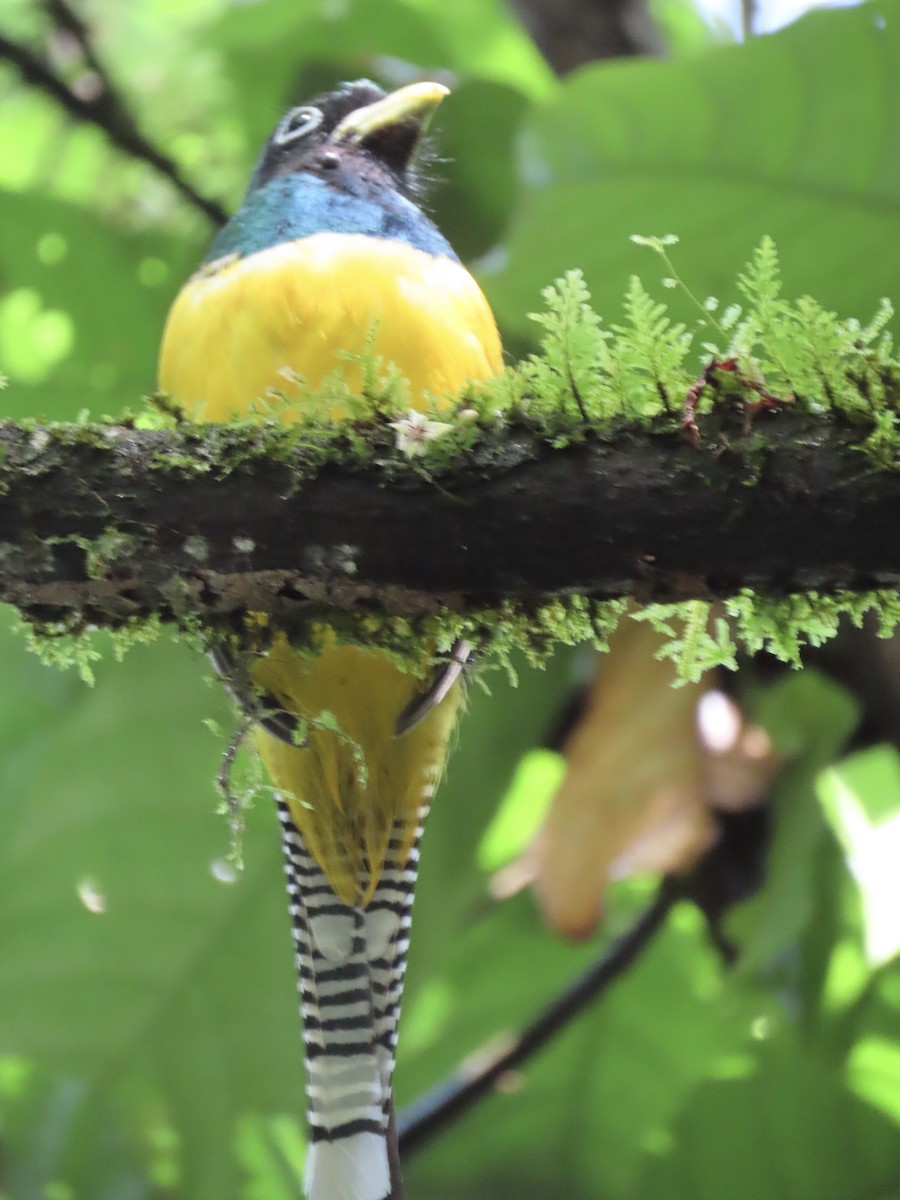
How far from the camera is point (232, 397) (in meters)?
1.43

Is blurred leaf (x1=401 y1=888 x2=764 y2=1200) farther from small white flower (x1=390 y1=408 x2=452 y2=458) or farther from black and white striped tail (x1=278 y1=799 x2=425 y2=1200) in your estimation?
small white flower (x1=390 y1=408 x2=452 y2=458)

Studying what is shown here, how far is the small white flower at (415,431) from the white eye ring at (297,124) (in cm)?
124

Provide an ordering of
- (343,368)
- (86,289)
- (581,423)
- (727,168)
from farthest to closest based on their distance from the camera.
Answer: (86,289) → (727,168) → (343,368) → (581,423)

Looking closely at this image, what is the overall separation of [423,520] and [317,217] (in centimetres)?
96

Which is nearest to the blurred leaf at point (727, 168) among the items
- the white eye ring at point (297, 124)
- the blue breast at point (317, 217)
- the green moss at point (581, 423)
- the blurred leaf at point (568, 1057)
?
the blue breast at point (317, 217)

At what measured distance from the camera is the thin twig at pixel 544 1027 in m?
2.12

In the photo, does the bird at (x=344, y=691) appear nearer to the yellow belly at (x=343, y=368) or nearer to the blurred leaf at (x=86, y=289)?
the yellow belly at (x=343, y=368)

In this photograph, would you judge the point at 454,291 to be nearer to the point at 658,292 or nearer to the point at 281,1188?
the point at 658,292

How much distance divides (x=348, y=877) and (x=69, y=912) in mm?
595

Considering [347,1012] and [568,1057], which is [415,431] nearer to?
[347,1012]

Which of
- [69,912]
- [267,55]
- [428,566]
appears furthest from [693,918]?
[267,55]

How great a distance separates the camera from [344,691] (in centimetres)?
149

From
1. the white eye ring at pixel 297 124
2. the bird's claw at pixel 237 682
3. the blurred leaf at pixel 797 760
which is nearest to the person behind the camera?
the bird's claw at pixel 237 682

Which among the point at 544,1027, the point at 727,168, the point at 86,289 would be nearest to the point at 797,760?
the point at 544,1027
